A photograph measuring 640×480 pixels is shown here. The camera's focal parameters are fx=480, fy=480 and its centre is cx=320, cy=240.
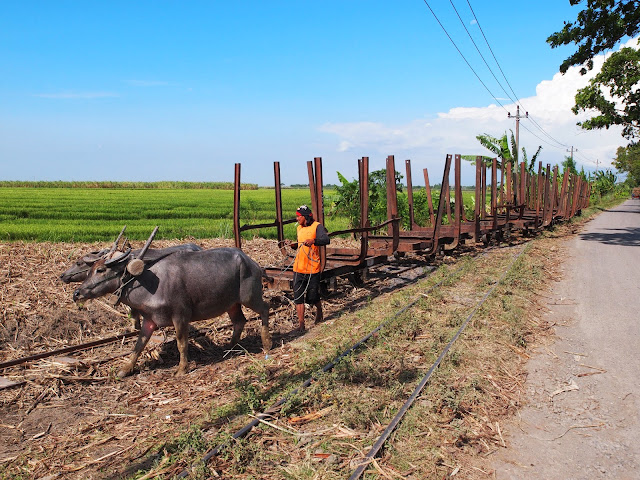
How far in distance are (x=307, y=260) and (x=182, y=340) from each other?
2.39m

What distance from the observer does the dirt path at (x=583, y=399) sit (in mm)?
3674

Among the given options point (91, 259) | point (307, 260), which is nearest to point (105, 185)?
point (307, 260)

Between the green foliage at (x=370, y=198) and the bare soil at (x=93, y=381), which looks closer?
the bare soil at (x=93, y=381)

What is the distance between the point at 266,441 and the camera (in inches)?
153

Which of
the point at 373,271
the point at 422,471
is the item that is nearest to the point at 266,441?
the point at 422,471

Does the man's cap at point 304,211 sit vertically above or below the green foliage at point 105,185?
below

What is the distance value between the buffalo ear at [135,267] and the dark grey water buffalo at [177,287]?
11 mm

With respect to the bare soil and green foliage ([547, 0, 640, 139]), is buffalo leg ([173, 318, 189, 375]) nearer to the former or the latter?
the bare soil

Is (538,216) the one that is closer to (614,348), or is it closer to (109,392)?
(614,348)

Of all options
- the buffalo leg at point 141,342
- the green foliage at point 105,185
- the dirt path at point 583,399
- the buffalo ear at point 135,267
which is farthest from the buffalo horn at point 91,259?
the green foliage at point 105,185

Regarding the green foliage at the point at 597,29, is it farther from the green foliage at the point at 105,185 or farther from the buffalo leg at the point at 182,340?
the green foliage at the point at 105,185

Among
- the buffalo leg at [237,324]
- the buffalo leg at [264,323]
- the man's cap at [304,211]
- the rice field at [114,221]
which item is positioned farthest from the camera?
the rice field at [114,221]

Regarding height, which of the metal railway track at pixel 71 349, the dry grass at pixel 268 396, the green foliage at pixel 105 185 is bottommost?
the dry grass at pixel 268 396

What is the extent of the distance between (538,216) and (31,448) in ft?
61.1
